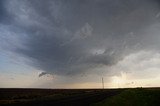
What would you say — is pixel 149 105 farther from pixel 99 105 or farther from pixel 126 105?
pixel 99 105

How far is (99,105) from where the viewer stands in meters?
37.5

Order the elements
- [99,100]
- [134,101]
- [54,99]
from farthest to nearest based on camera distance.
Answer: [54,99] < [99,100] < [134,101]

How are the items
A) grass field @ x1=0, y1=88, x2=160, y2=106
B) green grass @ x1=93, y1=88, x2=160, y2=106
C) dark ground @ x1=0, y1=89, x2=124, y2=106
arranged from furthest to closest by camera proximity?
1. dark ground @ x1=0, y1=89, x2=124, y2=106
2. grass field @ x1=0, y1=88, x2=160, y2=106
3. green grass @ x1=93, y1=88, x2=160, y2=106

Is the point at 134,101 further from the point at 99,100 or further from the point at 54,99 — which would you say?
the point at 54,99

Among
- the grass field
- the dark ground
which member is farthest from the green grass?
the dark ground

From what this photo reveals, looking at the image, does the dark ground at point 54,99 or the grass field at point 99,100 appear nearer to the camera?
the grass field at point 99,100

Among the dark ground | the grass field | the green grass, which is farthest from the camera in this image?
the dark ground

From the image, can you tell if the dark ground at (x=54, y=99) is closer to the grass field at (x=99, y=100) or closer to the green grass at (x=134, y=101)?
the grass field at (x=99, y=100)

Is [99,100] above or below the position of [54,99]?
below

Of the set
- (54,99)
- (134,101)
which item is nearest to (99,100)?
(134,101)

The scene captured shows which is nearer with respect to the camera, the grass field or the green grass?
the green grass

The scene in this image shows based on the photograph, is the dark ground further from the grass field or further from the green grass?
the green grass

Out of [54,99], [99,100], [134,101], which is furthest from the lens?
[54,99]

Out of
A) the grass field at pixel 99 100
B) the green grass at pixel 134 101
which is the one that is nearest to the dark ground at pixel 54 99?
the grass field at pixel 99 100
